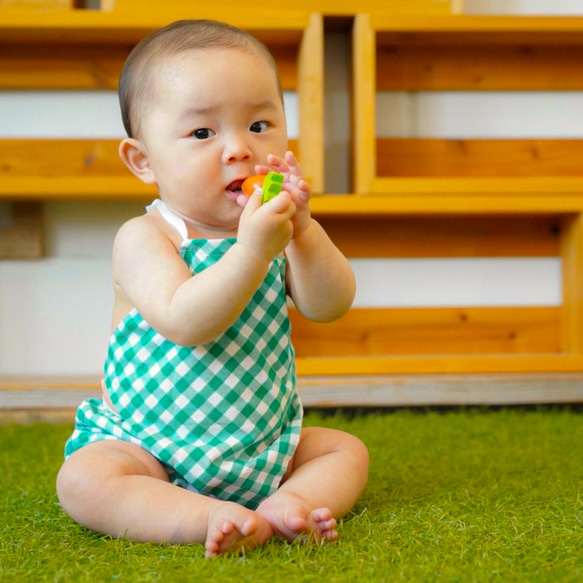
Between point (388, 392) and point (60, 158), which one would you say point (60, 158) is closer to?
point (60, 158)

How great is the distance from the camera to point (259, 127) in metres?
0.79

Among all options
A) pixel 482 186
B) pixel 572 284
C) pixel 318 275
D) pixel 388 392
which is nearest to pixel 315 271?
pixel 318 275

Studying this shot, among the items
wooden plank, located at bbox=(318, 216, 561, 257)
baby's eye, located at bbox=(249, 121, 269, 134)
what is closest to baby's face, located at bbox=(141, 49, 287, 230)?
baby's eye, located at bbox=(249, 121, 269, 134)

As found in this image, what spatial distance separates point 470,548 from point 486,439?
0.62 metres

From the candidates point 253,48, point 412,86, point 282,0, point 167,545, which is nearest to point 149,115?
point 253,48

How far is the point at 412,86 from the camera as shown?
172 cm

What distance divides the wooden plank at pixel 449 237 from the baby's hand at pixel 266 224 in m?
1.05

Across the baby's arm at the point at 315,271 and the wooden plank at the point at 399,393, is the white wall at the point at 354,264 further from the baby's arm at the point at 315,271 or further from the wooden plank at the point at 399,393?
the baby's arm at the point at 315,271

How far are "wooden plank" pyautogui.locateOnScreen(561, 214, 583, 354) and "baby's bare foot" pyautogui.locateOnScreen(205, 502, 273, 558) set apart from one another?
3.72 ft

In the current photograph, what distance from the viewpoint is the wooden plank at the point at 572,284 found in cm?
160

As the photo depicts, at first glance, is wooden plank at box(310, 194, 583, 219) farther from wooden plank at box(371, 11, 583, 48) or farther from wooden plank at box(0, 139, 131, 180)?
wooden plank at box(0, 139, 131, 180)

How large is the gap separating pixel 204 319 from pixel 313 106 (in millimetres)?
943

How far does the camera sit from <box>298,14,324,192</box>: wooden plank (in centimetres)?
153

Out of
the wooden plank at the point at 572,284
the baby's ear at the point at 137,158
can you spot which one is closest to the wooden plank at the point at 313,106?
the wooden plank at the point at 572,284
